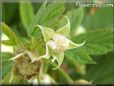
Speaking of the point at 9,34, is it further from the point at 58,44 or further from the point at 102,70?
the point at 102,70

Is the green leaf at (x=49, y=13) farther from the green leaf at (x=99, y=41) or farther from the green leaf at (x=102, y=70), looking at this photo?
the green leaf at (x=102, y=70)

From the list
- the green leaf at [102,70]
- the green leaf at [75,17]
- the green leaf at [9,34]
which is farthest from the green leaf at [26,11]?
the green leaf at [9,34]

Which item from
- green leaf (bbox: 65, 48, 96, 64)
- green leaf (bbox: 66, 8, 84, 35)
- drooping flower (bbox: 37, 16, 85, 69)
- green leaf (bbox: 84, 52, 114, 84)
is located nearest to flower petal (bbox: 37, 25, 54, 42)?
drooping flower (bbox: 37, 16, 85, 69)

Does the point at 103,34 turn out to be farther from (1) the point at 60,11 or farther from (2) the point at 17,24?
(2) the point at 17,24

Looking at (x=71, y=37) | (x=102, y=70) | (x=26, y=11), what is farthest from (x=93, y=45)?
(x=102, y=70)

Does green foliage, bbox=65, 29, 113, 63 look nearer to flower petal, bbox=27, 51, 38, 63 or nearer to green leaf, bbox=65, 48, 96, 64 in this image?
green leaf, bbox=65, 48, 96, 64
